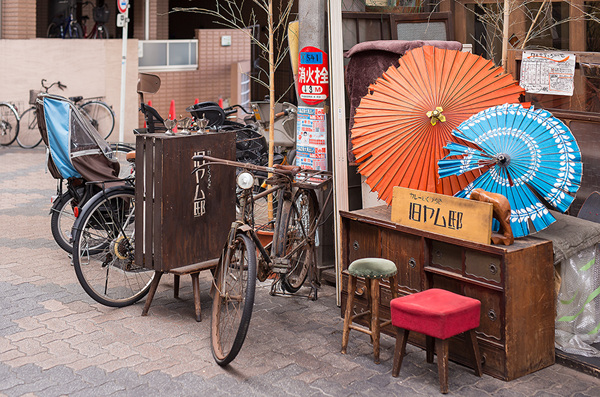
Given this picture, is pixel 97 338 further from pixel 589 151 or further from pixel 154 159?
pixel 589 151

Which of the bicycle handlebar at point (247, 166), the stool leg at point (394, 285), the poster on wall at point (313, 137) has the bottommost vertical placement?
the stool leg at point (394, 285)

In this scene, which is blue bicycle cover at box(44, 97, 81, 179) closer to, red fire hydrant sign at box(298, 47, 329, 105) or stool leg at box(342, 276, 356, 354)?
red fire hydrant sign at box(298, 47, 329, 105)

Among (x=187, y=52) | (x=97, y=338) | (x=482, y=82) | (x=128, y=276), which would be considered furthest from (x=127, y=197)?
(x=187, y=52)

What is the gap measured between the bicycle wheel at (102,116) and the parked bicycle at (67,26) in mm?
2838

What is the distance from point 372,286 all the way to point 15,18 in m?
13.2

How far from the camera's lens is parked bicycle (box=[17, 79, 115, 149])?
1557 cm

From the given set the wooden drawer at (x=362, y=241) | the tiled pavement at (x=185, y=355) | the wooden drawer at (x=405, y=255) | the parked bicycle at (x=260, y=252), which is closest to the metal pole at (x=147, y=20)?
the tiled pavement at (x=185, y=355)

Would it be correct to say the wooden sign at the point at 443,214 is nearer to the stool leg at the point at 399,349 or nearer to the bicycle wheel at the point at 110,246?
the stool leg at the point at 399,349

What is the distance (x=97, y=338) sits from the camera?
18.3 feet

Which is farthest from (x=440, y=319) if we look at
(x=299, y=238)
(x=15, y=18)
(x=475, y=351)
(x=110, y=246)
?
(x=15, y=18)

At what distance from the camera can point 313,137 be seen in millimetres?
6926

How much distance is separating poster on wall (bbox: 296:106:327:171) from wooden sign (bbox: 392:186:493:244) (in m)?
1.69

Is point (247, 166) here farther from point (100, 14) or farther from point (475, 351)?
point (100, 14)

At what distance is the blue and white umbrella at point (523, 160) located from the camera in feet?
15.2
